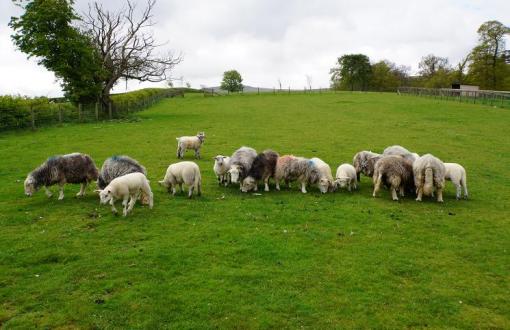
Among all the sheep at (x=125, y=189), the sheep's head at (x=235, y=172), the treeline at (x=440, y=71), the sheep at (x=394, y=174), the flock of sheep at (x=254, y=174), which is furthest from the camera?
the treeline at (x=440, y=71)

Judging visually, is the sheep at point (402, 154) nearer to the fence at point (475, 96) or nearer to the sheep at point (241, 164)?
the sheep at point (241, 164)

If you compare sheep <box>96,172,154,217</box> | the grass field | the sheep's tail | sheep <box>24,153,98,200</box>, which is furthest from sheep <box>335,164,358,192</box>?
sheep <box>24,153,98,200</box>

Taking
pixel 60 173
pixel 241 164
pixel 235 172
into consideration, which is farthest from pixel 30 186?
pixel 241 164

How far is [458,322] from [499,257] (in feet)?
11.1

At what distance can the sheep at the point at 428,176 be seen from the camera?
13734 mm

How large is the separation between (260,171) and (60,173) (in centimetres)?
622

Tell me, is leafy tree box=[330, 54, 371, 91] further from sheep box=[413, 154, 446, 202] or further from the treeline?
sheep box=[413, 154, 446, 202]

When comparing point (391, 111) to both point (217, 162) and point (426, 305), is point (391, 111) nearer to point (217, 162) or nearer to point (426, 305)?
point (217, 162)

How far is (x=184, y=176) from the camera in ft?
44.7

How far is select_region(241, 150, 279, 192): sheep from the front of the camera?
14727mm

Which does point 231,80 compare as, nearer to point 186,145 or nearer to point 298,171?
point 186,145

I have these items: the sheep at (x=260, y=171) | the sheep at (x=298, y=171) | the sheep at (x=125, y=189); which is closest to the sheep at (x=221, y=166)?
the sheep at (x=260, y=171)

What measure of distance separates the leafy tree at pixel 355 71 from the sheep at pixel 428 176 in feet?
292

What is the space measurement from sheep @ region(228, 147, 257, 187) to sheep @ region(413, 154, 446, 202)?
5370 mm
